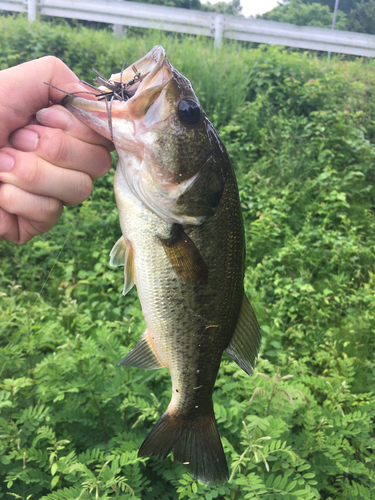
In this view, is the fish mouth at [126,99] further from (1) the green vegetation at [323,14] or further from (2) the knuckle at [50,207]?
(1) the green vegetation at [323,14]

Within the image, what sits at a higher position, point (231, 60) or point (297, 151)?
point (231, 60)

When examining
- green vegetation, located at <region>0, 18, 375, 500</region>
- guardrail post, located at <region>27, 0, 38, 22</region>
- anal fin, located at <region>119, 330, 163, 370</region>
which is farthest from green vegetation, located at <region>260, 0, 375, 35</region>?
anal fin, located at <region>119, 330, 163, 370</region>

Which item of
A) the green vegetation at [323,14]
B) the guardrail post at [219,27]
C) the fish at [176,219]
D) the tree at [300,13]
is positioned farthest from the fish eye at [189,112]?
the tree at [300,13]

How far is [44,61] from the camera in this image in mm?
1313

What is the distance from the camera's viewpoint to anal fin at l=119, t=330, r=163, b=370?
4.50 ft

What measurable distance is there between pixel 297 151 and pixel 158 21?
464 cm

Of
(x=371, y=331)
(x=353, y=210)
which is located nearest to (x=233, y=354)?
(x=371, y=331)

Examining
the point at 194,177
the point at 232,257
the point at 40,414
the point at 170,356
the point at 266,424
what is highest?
the point at 194,177

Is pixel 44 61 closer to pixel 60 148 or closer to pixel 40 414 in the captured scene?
pixel 60 148

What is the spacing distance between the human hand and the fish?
0.39ft

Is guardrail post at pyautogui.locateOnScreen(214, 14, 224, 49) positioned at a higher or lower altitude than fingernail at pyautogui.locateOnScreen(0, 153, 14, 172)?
higher

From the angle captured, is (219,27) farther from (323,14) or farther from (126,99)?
(323,14)

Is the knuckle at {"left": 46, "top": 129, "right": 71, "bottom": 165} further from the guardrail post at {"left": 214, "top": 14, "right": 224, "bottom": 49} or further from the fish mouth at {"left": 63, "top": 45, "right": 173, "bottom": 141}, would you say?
the guardrail post at {"left": 214, "top": 14, "right": 224, "bottom": 49}

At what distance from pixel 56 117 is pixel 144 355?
0.96 meters
